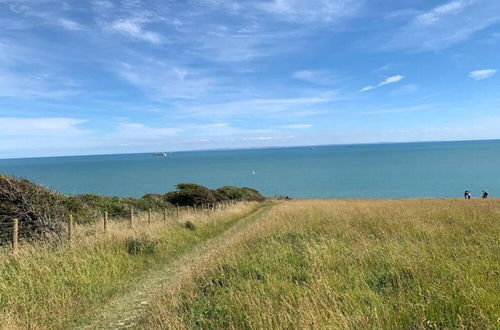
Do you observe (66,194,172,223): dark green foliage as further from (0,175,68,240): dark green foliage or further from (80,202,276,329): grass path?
(80,202,276,329): grass path

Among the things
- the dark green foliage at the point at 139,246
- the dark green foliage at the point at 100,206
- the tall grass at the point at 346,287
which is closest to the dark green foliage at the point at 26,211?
the dark green foliage at the point at 139,246

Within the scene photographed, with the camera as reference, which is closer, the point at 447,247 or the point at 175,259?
the point at 447,247

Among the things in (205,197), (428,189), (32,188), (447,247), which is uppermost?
(32,188)

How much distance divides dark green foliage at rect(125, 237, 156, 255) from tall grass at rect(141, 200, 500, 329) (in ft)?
10.8

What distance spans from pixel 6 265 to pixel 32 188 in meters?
4.93

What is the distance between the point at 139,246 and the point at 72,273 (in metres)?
3.14

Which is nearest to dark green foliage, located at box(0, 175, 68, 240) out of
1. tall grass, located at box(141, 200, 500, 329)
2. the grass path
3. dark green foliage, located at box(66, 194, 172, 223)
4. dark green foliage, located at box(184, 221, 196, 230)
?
the grass path

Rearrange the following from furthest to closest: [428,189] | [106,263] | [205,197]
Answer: [428,189] < [205,197] < [106,263]

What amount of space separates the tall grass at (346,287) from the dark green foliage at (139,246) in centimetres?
329

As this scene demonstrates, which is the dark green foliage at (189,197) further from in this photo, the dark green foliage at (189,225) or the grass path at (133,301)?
the grass path at (133,301)

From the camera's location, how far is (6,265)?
7641mm

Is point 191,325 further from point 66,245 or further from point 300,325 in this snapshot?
point 66,245

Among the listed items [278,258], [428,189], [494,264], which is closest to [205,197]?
[278,258]

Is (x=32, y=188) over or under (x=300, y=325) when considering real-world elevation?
over
